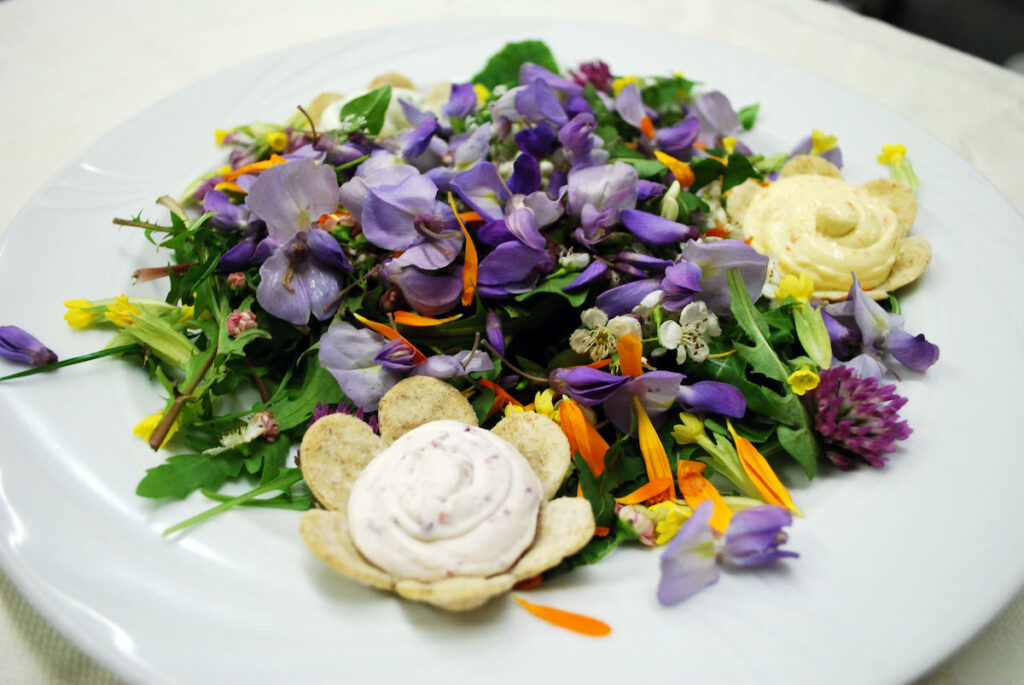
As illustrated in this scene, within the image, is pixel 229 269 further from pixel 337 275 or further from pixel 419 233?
pixel 419 233

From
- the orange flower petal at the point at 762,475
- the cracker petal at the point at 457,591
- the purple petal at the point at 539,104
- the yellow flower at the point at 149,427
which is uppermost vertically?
the purple petal at the point at 539,104

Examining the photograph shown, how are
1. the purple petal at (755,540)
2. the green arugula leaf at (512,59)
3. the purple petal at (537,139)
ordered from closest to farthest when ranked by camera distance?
the purple petal at (755,540), the purple petal at (537,139), the green arugula leaf at (512,59)

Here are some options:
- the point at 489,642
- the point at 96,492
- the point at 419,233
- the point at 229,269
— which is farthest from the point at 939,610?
the point at 229,269

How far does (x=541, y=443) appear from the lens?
119cm

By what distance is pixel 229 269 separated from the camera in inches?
58.8

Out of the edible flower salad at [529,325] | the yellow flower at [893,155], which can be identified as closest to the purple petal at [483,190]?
the edible flower salad at [529,325]

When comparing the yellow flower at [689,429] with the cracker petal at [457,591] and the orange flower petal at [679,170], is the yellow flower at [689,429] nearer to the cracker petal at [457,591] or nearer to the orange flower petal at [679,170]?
the cracker petal at [457,591]

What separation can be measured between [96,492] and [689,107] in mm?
1733

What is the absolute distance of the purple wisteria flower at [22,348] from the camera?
4.15ft

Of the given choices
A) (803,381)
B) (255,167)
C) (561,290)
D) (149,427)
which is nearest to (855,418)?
(803,381)

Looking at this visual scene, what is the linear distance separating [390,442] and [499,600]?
0.34 meters

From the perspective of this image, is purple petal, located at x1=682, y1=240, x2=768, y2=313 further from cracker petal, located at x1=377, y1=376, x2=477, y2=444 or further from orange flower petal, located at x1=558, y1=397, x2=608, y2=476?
cracker petal, located at x1=377, y1=376, x2=477, y2=444

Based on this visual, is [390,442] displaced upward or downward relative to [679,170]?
downward

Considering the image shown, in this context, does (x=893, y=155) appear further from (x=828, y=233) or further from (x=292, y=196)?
(x=292, y=196)
